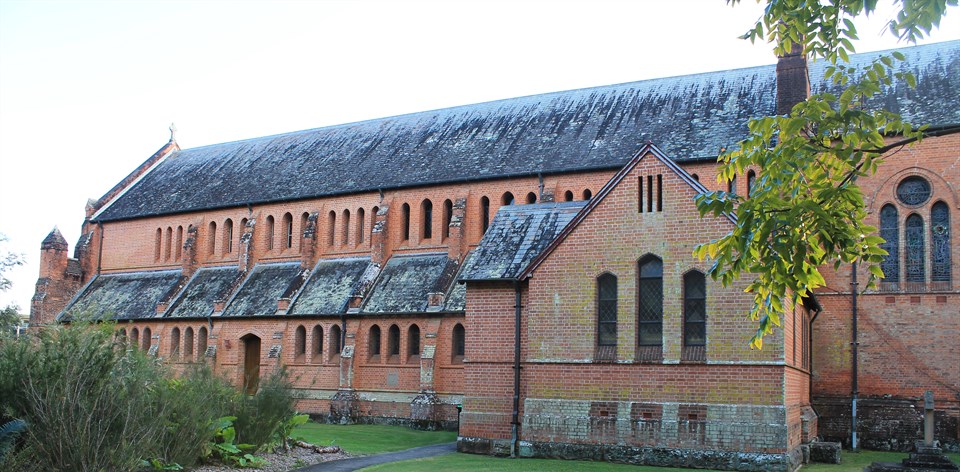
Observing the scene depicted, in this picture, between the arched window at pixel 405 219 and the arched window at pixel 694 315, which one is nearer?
the arched window at pixel 694 315

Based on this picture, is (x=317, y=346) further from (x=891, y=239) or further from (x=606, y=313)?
(x=891, y=239)

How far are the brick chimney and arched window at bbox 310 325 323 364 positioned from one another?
20945 millimetres

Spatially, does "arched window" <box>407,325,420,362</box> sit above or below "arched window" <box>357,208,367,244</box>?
below

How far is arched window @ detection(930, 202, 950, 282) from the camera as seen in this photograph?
2832cm

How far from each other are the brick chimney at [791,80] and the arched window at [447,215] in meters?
14.6

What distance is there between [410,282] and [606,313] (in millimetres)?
16037

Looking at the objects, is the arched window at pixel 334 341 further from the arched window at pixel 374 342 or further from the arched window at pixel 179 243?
the arched window at pixel 179 243

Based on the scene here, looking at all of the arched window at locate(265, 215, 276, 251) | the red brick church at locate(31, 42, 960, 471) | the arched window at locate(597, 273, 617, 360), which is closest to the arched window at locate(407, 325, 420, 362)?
the red brick church at locate(31, 42, 960, 471)

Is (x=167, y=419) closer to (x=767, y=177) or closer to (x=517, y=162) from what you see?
(x=767, y=177)

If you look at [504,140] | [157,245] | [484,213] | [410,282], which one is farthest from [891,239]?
[157,245]

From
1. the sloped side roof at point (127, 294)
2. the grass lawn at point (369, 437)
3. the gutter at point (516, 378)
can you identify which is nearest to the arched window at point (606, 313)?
the gutter at point (516, 378)

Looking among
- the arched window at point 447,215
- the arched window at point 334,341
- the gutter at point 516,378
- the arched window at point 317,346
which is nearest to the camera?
the gutter at point 516,378

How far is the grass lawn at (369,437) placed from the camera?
24.5m

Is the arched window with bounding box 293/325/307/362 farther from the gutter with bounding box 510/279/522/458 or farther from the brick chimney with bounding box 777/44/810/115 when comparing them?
the brick chimney with bounding box 777/44/810/115
